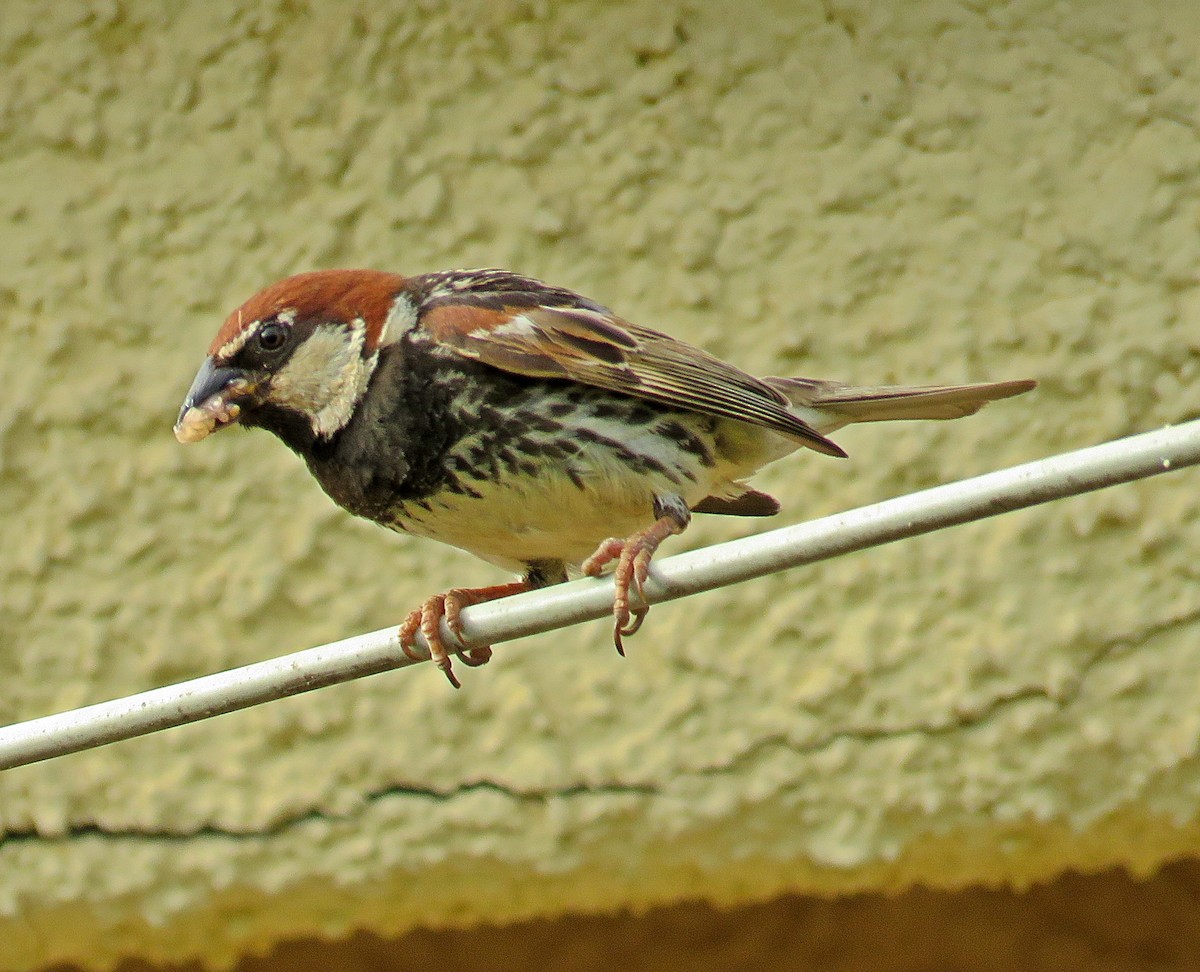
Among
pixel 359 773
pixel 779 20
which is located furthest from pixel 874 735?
pixel 779 20

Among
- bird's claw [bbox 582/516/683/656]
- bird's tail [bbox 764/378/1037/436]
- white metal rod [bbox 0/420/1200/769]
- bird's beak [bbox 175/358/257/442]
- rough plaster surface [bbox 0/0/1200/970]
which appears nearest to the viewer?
white metal rod [bbox 0/420/1200/769]

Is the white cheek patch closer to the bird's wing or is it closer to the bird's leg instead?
the bird's wing

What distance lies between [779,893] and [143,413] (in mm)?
884

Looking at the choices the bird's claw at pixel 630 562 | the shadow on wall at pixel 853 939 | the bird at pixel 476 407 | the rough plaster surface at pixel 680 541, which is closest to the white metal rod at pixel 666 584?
the bird's claw at pixel 630 562

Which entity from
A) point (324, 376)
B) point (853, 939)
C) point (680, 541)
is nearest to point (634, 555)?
point (324, 376)

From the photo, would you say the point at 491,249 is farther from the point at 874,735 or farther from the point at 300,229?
the point at 874,735

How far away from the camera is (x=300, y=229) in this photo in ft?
5.72

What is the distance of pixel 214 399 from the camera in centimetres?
118

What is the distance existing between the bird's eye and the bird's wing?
4.3 inches

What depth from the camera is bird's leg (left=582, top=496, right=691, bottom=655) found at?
3.39ft

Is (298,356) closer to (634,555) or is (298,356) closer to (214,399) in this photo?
(214,399)

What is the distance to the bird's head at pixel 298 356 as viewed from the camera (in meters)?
1.19

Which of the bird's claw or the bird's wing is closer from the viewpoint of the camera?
the bird's claw

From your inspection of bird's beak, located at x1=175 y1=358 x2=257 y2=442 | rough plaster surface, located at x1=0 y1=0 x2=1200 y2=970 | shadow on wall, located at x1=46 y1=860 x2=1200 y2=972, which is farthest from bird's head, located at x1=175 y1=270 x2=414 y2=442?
shadow on wall, located at x1=46 y1=860 x2=1200 y2=972
